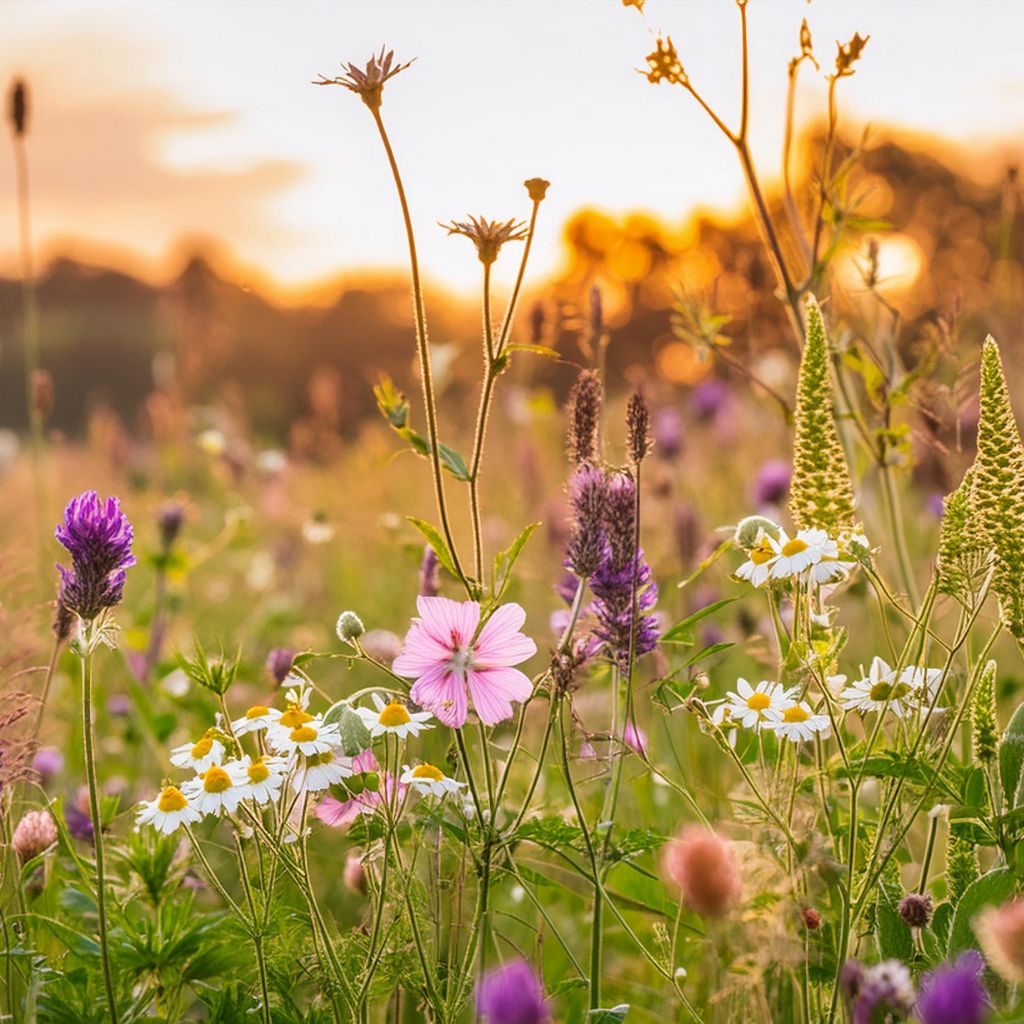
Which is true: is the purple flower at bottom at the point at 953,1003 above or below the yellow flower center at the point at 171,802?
below

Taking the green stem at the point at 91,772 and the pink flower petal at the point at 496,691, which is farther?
the pink flower petal at the point at 496,691

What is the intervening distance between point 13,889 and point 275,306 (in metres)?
18.7

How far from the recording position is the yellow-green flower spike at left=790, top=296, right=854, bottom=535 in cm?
160

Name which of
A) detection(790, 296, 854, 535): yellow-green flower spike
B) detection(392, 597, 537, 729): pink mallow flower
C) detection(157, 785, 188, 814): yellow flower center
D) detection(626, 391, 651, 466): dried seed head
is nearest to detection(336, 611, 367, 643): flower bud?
detection(392, 597, 537, 729): pink mallow flower

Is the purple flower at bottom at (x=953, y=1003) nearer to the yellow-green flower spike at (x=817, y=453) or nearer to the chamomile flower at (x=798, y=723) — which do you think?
the chamomile flower at (x=798, y=723)

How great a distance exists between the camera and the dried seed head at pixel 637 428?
4.75 ft

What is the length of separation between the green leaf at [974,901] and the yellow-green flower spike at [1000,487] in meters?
0.29

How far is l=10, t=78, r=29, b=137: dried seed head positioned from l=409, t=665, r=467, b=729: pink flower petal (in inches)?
83.5

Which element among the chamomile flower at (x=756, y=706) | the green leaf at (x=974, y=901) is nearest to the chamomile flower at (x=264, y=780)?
the chamomile flower at (x=756, y=706)

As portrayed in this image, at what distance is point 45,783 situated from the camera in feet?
9.76

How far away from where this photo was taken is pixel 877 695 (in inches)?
57.9

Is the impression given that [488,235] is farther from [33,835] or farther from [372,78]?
[33,835]

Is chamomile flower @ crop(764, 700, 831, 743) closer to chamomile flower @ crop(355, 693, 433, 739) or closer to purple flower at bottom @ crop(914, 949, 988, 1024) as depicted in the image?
chamomile flower @ crop(355, 693, 433, 739)

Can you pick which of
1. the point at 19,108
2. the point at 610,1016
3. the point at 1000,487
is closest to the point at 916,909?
the point at 610,1016
